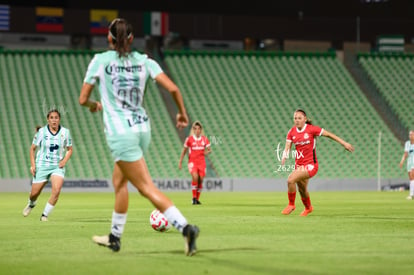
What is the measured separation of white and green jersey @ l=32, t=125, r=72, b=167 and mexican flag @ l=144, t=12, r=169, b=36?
28537mm

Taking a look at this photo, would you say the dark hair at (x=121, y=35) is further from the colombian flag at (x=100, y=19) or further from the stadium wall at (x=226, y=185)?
the colombian flag at (x=100, y=19)

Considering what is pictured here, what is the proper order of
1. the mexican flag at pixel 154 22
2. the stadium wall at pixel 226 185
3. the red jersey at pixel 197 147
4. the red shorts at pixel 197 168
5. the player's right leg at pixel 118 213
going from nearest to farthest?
the player's right leg at pixel 118 213, the red shorts at pixel 197 168, the red jersey at pixel 197 147, the stadium wall at pixel 226 185, the mexican flag at pixel 154 22

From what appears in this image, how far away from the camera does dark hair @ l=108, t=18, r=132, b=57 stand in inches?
351

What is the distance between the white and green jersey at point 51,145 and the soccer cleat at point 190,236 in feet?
25.9

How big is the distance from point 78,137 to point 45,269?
31.9 metres

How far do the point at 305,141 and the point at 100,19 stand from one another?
28156 mm

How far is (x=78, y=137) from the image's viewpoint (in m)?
39.4

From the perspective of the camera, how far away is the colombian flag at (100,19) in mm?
43438

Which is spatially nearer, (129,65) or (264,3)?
(129,65)

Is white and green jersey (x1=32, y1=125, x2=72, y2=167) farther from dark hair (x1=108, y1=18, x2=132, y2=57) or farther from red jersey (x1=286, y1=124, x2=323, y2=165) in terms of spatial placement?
dark hair (x1=108, y1=18, x2=132, y2=57)

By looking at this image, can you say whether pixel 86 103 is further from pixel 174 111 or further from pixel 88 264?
pixel 174 111

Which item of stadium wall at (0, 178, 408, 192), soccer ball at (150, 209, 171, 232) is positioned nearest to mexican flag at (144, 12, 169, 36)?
stadium wall at (0, 178, 408, 192)

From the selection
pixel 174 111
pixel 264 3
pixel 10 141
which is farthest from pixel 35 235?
pixel 264 3

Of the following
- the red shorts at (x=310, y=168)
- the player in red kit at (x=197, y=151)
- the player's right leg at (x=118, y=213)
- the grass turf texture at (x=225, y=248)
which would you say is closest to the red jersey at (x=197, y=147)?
the player in red kit at (x=197, y=151)
